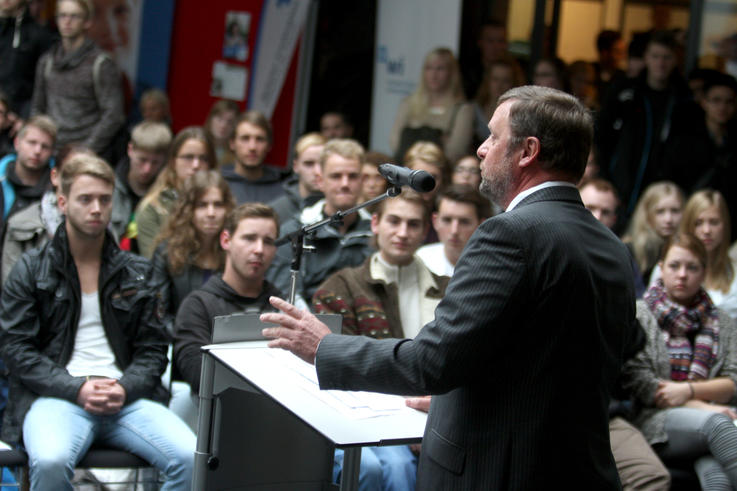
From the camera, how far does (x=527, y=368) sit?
247 centimetres

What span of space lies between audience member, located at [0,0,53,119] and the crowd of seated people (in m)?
0.02

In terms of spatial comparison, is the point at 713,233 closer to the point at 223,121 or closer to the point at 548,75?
the point at 548,75

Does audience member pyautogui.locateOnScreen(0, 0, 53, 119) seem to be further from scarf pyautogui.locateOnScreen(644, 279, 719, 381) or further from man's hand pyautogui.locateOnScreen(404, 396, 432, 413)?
man's hand pyautogui.locateOnScreen(404, 396, 432, 413)

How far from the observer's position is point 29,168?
597 cm

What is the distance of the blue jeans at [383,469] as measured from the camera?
13.1 feet

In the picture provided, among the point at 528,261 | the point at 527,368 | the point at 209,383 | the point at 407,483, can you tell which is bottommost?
the point at 407,483

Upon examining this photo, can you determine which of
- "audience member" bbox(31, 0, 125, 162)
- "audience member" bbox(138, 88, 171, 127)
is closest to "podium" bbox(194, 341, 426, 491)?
"audience member" bbox(31, 0, 125, 162)

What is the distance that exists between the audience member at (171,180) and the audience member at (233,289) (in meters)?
0.94

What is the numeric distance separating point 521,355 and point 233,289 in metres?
2.34

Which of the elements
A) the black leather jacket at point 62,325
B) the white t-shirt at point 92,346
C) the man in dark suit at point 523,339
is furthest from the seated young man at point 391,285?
the man in dark suit at point 523,339

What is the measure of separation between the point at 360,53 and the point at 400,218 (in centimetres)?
464

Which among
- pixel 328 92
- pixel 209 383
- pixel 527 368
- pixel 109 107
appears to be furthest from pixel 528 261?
pixel 328 92

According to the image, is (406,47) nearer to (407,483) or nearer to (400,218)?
(400,218)

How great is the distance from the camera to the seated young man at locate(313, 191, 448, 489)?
4.53m
